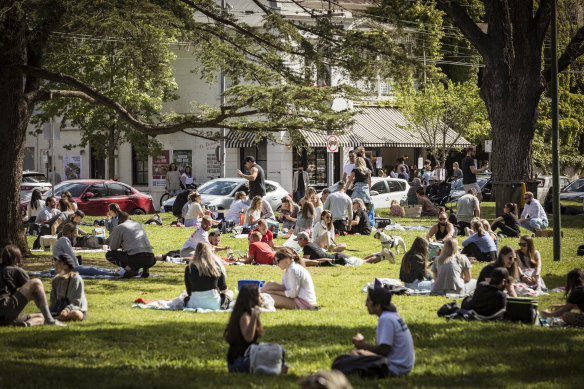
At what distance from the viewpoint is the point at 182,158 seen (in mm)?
49812

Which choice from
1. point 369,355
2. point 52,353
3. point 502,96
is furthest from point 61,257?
point 502,96

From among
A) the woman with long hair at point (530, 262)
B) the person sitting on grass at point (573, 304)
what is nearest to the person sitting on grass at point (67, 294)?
the person sitting on grass at point (573, 304)

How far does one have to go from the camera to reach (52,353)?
388 inches

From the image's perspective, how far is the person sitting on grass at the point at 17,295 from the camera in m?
11.3

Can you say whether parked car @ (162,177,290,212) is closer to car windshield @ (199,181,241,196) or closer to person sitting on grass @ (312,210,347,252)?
car windshield @ (199,181,241,196)

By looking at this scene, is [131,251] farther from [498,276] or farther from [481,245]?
[498,276]

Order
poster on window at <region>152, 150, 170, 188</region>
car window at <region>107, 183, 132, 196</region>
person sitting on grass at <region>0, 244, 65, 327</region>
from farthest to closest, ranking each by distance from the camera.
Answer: poster on window at <region>152, 150, 170, 188</region> < car window at <region>107, 183, 132, 196</region> < person sitting on grass at <region>0, 244, 65, 327</region>

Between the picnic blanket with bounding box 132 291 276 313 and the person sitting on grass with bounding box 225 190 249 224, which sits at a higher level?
the person sitting on grass with bounding box 225 190 249 224

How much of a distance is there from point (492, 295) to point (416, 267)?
3.38m

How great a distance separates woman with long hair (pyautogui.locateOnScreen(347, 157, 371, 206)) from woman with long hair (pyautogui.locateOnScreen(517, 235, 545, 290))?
10.7m

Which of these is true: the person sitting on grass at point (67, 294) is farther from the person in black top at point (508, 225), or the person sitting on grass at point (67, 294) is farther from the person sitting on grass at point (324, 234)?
the person in black top at point (508, 225)

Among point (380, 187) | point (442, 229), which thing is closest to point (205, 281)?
point (442, 229)

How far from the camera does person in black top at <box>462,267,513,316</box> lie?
11836 mm

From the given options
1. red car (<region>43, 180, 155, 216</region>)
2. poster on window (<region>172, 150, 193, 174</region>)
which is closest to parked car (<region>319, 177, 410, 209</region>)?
red car (<region>43, 180, 155, 216</region>)
